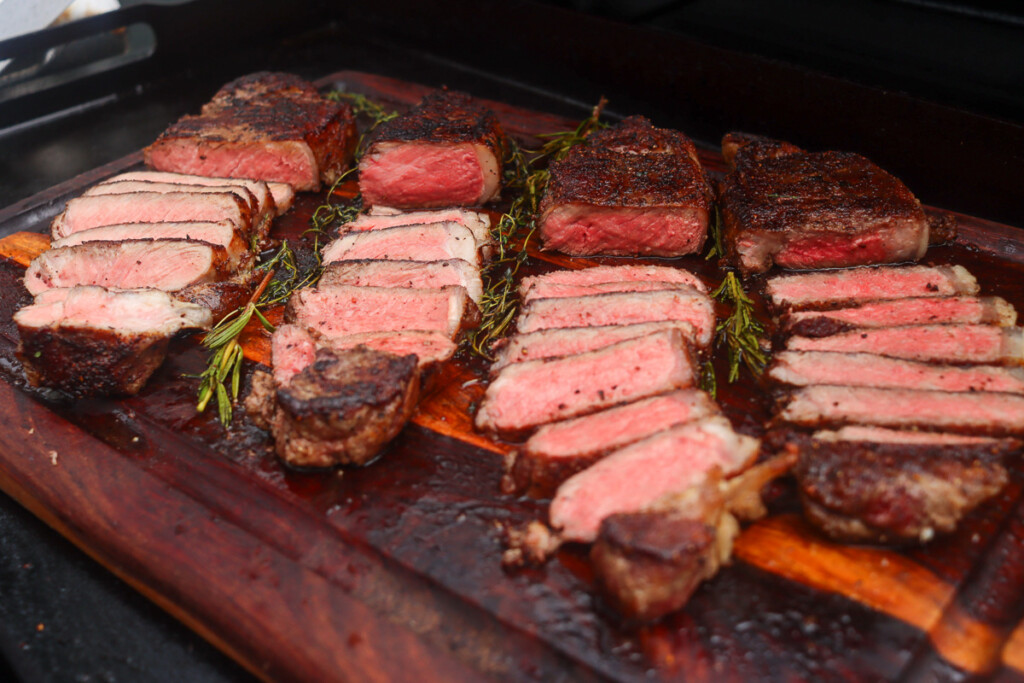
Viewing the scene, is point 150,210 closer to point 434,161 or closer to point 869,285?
point 434,161

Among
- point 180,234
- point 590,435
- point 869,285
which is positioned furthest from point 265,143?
point 869,285

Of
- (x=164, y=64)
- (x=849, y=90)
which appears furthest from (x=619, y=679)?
(x=164, y=64)

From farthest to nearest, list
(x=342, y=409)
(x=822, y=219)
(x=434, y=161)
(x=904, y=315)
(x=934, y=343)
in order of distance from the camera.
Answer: (x=434, y=161), (x=822, y=219), (x=904, y=315), (x=934, y=343), (x=342, y=409)

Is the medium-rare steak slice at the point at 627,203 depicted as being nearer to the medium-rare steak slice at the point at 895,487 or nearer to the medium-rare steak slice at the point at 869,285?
the medium-rare steak slice at the point at 869,285

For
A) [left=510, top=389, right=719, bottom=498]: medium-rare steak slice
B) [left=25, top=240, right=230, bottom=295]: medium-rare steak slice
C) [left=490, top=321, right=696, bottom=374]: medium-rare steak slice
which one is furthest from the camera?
[left=25, top=240, right=230, bottom=295]: medium-rare steak slice

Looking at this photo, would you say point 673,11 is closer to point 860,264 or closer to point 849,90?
point 849,90

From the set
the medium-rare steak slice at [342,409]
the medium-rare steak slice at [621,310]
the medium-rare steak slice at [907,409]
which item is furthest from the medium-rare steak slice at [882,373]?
the medium-rare steak slice at [342,409]

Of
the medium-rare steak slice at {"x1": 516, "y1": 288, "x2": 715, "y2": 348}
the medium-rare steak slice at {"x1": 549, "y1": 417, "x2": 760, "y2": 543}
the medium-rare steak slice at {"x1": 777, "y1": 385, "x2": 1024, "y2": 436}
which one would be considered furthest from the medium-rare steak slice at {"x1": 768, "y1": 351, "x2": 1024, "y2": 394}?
the medium-rare steak slice at {"x1": 549, "y1": 417, "x2": 760, "y2": 543}

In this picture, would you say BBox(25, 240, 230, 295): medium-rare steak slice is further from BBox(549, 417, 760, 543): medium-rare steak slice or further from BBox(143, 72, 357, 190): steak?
BBox(549, 417, 760, 543): medium-rare steak slice
